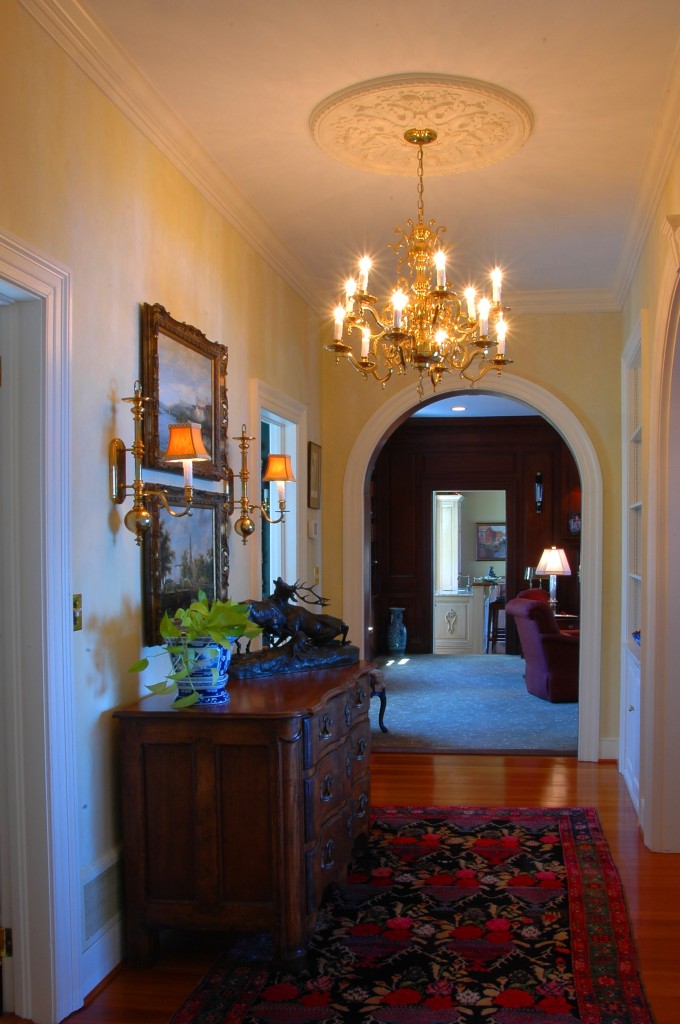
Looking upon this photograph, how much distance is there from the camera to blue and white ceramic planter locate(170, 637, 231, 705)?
3129 mm

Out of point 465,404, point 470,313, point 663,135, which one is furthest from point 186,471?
point 465,404

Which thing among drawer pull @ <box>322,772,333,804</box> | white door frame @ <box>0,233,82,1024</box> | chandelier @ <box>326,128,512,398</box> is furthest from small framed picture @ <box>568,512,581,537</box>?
white door frame @ <box>0,233,82,1024</box>

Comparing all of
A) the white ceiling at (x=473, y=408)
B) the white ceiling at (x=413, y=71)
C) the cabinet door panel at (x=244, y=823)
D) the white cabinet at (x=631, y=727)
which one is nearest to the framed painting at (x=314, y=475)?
the white ceiling at (x=413, y=71)

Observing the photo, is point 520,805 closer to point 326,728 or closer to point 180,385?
point 326,728

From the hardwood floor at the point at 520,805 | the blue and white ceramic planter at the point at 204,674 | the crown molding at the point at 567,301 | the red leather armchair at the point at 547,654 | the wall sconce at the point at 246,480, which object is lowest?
the hardwood floor at the point at 520,805

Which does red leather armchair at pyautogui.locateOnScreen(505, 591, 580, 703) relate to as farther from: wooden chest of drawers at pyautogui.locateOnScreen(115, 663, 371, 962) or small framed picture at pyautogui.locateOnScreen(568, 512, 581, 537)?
wooden chest of drawers at pyautogui.locateOnScreen(115, 663, 371, 962)

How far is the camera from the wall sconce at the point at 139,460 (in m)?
3.10

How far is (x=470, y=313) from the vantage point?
3.78m

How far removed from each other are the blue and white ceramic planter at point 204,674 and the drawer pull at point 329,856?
0.68 metres

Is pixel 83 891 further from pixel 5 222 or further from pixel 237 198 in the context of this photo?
pixel 237 198

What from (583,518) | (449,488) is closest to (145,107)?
(583,518)

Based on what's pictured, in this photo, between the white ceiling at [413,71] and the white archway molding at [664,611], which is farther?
the white archway molding at [664,611]

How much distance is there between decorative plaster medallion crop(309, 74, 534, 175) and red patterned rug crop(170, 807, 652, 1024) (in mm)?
2994

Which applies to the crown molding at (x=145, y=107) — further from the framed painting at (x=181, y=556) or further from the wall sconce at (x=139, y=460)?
the framed painting at (x=181, y=556)
